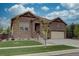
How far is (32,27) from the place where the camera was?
3.89m

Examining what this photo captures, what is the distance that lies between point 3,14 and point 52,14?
→ 0.61 metres

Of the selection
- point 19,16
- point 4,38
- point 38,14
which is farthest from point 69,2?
point 4,38

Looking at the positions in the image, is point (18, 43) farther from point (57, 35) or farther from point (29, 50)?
point (57, 35)

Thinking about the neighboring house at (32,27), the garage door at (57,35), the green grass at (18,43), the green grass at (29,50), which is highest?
the neighboring house at (32,27)

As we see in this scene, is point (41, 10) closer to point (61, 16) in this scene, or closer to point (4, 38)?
point (61, 16)

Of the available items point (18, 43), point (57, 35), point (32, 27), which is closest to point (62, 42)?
point (57, 35)

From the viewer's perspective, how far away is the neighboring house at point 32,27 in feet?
12.7

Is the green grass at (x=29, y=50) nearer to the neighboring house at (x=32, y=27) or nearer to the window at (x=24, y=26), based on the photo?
the neighboring house at (x=32, y=27)

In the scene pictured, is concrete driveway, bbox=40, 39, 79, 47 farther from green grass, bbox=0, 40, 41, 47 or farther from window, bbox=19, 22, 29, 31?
window, bbox=19, 22, 29, 31

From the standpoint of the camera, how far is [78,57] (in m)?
3.74

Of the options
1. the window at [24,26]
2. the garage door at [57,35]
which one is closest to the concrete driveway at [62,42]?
the garage door at [57,35]

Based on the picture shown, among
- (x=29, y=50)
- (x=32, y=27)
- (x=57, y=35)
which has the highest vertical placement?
(x=32, y=27)

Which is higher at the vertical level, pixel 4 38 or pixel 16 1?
pixel 16 1

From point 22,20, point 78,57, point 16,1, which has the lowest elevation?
point 78,57
